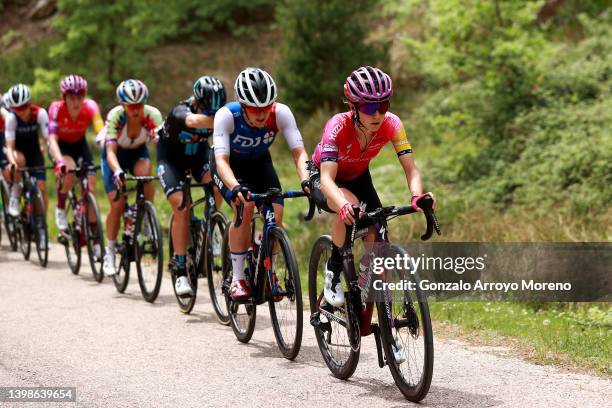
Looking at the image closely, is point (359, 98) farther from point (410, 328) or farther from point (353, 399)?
point (353, 399)

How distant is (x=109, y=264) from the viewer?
10.5 m

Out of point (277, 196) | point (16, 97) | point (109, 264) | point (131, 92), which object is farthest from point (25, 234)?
point (277, 196)

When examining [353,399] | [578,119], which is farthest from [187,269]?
[578,119]

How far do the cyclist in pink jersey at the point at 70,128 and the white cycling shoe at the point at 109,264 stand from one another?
74cm

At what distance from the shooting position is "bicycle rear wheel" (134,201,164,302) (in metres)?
9.40

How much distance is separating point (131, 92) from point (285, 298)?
365 cm

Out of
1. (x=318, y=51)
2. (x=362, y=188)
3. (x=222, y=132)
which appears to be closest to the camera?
(x=362, y=188)

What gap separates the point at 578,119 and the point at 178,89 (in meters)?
20.7

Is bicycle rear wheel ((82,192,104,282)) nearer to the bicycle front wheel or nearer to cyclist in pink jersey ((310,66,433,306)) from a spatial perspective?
the bicycle front wheel

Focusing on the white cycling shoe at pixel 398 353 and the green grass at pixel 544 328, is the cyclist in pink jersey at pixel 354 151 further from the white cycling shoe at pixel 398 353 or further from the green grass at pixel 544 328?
the green grass at pixel 544 328

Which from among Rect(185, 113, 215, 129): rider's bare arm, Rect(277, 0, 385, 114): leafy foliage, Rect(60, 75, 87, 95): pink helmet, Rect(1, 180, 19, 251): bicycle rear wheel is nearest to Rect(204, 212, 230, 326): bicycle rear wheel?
Rect(185, 113, 215, 129): rider's bare arm

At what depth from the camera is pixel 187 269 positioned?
9.01m

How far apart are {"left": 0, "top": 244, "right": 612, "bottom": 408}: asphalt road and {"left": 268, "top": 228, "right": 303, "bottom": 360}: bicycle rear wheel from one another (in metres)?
0.16

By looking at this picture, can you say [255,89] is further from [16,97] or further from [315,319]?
[16,97]
